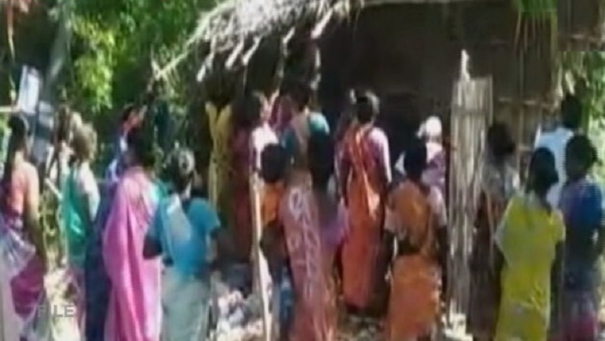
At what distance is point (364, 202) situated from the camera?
9.00 metres

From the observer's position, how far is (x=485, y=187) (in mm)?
8211

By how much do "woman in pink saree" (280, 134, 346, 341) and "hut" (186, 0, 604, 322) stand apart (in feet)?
4.52

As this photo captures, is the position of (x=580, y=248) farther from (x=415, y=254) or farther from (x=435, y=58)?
(x=435, y=58)

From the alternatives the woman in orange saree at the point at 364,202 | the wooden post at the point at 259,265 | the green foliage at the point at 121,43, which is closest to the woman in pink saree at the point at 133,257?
the wooden post at the point at 259,265

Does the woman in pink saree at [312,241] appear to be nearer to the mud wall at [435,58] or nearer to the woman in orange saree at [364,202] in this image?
the woman in orange saree at [364,202]

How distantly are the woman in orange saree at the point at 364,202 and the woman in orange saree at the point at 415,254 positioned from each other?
2.20 ft

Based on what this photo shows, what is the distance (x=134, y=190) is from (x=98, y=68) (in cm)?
716

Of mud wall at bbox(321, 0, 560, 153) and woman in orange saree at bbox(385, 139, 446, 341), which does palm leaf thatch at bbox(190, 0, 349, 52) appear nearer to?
mud wall at bbox(321, 0, 560, 153)

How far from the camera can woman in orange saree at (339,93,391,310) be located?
8758 mm

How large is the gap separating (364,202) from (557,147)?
6.04 feet

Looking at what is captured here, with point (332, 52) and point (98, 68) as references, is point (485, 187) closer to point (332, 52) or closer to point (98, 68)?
point (332, 52)

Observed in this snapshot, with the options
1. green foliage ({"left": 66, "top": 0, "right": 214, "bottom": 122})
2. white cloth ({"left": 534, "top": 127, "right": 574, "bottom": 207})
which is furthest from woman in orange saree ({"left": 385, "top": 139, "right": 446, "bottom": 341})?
green foliage ({"left": 66, "top": 0, "right": 214, "bottom": 122})

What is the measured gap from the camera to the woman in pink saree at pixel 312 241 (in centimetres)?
729

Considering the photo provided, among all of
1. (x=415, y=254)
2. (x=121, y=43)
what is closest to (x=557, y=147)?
(x=415, y=254)
